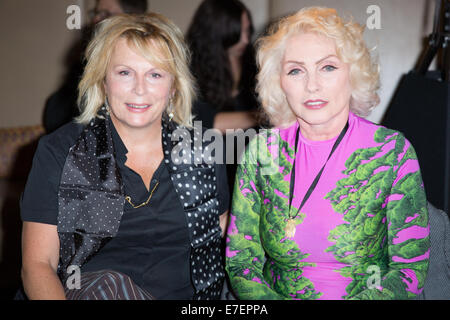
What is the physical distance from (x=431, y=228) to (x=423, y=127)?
697mm

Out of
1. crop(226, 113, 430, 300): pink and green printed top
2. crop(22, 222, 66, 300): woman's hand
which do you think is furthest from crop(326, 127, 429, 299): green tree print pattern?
crop(22, 222, 66, 300): woman's hand

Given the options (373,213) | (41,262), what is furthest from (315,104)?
(41,262)

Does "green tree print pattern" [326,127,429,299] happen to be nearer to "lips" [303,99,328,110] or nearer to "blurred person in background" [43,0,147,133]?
"lips" [303,99,328,110]

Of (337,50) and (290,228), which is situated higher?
(337,50)

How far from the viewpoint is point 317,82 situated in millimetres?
1380

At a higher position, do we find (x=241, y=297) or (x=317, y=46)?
(x=317, y=46)

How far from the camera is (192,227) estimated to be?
61.5 inches

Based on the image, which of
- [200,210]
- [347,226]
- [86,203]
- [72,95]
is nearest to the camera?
[347,226]

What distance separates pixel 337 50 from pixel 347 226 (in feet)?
1.81

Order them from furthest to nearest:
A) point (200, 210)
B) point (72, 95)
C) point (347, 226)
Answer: point (72, 95), point (200, 210), point (347, 226)

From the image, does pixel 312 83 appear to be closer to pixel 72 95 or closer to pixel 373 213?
pixel 373 213

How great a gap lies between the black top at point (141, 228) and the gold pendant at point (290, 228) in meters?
0.38

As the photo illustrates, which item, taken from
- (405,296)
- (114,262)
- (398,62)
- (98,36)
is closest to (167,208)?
(114,262)
